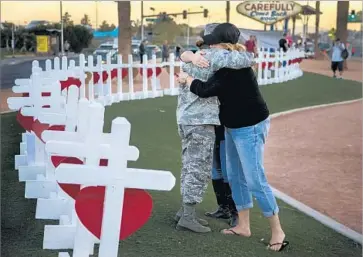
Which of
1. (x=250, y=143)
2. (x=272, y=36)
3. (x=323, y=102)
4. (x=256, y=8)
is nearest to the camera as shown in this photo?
(x=250, y=143)

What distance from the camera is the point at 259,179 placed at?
4.58 m

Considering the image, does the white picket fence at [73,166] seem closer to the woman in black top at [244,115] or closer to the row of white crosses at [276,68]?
the woman in black top at [244,115]

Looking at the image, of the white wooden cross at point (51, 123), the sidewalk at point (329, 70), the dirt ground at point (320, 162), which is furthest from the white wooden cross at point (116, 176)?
the sidewalk at point (329, 70)

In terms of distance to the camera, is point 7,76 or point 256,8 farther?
point 256,8

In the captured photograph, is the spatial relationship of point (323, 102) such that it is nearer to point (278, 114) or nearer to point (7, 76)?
point (278, 114)

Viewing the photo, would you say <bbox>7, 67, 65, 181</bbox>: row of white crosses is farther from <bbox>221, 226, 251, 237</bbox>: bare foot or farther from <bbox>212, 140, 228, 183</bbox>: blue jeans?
<bbox>221, 226, 251, 237</bbox>: bare foot

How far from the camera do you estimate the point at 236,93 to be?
454 cm

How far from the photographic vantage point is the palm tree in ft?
72.3

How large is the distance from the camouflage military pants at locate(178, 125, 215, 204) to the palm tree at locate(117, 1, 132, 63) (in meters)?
17.8

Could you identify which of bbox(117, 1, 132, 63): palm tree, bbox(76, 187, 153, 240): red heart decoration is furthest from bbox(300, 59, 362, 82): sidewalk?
bbox(76, 187, 153, 240): red heart decoration

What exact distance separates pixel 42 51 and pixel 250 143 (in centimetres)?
4597

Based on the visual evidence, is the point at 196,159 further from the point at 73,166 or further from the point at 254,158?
the point at 73,166

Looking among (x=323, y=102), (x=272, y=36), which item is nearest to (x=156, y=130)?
(x=323, y=102)

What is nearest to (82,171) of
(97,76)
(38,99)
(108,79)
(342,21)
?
(38,99)
